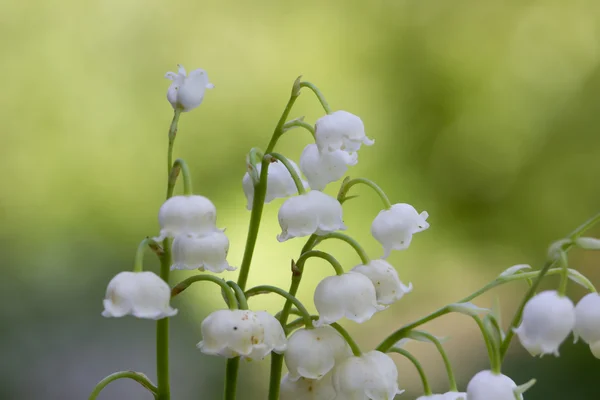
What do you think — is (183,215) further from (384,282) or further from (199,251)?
(384,282)

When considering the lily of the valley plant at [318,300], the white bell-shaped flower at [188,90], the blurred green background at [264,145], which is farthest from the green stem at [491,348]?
the blurred green background at [264,145]

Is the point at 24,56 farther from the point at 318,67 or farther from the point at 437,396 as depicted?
the point at 437,396

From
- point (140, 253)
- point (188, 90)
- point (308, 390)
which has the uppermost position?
point (188, 90)

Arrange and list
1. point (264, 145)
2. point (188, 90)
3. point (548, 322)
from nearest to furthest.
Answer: point (548, 322)
point (188, 90)
point (264, 145)

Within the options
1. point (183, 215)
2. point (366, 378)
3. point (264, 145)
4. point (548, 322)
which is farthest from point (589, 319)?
point (264, 145)

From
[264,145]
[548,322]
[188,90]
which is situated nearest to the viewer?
[548,322]

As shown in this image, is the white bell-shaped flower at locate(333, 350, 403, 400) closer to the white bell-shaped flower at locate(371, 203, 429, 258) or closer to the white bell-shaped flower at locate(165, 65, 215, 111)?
the white bell-shaped flower at locate(371, 203, 429, 258)
